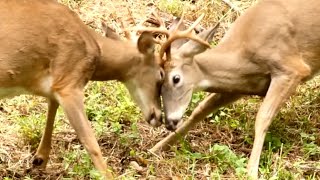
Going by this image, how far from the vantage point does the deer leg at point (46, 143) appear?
766cm

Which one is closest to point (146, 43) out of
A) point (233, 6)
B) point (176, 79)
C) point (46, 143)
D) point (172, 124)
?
point (176, 79)

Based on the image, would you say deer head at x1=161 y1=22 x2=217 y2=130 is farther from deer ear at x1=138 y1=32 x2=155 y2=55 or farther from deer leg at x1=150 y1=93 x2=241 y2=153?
deer ear at x1=138 y1=32 x2=155 y2=55

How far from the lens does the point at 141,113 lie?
28.7ft

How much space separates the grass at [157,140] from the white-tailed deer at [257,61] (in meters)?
0.29

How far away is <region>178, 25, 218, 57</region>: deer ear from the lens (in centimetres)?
815

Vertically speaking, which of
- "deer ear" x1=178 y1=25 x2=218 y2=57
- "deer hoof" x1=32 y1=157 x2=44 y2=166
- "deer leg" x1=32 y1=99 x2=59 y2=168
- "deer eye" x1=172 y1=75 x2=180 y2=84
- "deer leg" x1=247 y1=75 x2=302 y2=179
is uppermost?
"deer ear" x1=178 y1=25 x2=218 y2=57

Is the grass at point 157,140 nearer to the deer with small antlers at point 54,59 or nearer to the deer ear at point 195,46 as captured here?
the deer with small antlers at point 54,59

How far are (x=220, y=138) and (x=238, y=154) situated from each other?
1.24 ft

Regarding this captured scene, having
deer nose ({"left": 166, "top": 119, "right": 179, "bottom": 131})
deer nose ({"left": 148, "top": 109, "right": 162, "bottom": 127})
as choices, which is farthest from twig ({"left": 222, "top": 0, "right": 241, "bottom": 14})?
deer nose ({"left": 148, "top": 109, "right": 162, "bottom": 127})

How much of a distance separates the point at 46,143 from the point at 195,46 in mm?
1621

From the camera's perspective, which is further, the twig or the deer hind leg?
the twig

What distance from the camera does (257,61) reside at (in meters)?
8.16

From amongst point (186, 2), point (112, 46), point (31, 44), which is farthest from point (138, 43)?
point (186, 2)

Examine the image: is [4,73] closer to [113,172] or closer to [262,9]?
[113,172]
